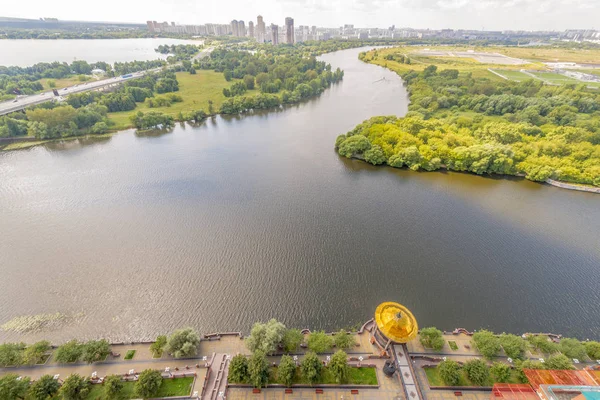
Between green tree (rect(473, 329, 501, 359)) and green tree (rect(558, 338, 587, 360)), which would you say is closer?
green tree (rect(558, 338, 587, 360))

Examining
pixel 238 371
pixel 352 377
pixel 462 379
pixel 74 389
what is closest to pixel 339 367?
pixel 352 377

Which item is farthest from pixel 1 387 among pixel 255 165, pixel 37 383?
pixel 255 165

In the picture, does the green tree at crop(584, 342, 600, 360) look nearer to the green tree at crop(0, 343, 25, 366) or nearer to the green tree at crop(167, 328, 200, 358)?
the green tree at crop(167, 328, 200, 358)

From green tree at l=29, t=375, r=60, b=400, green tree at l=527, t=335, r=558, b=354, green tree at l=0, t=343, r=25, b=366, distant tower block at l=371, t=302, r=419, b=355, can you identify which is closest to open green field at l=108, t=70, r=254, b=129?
green tree at l=0, t=343, r=25, b=366

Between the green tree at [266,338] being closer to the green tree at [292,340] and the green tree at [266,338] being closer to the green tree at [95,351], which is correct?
the green tree at [292,340]

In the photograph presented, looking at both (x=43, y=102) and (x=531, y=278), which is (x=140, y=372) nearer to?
(x=531, y=278)

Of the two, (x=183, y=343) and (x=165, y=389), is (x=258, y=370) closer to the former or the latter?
(x=183, y=343)

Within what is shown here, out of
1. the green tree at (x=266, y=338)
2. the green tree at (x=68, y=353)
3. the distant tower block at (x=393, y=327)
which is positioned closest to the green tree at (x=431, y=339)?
the distant tower block at (x=393, y=327)
